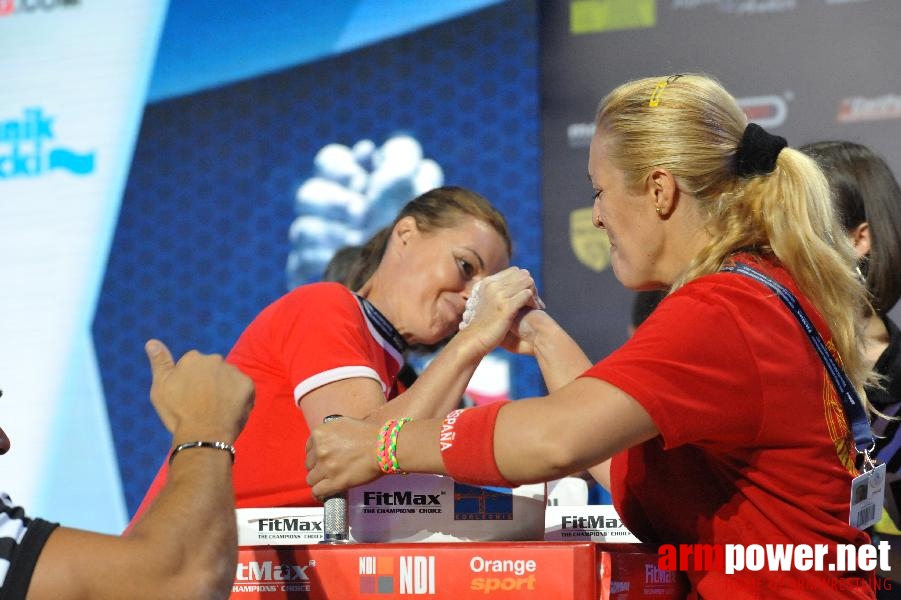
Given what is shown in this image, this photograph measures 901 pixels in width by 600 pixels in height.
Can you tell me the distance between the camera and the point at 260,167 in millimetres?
3969

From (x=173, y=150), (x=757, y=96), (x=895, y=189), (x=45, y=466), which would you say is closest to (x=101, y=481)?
(x=45, y=466)

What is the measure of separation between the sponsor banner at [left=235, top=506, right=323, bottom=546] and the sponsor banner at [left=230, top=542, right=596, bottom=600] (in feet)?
0.56

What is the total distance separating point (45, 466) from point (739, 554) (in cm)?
336

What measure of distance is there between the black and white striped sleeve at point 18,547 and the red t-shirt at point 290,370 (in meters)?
0.67

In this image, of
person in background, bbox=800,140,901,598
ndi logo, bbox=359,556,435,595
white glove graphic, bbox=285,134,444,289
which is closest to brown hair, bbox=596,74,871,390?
ndi logo, bbox=359,556,435,595

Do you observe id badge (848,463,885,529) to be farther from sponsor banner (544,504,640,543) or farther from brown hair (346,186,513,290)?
brown hair (346,186,513,290)

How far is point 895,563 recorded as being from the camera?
2.44 m

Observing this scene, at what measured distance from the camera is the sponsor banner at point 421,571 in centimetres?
139

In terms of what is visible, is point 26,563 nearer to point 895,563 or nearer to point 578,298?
point 895,563

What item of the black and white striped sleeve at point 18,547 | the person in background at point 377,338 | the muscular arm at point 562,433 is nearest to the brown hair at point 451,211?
the person in background at point 377,338

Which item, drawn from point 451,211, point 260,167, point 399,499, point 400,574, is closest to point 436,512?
point 399,499

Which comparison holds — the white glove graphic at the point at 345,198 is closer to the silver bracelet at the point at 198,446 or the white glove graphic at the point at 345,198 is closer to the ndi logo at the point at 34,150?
the ndi logo at the point at 34,150

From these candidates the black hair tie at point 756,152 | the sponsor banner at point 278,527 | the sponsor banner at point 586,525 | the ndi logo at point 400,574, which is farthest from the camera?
the sponsor banner at point 586,525

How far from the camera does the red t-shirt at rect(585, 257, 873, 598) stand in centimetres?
133
